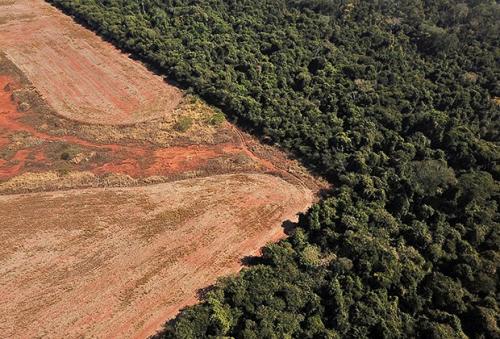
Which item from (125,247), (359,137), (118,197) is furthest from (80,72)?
(359,137)

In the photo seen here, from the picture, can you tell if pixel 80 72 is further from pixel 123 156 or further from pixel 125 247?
pixel 125 247

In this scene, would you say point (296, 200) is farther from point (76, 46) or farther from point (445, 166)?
point (76, 46)

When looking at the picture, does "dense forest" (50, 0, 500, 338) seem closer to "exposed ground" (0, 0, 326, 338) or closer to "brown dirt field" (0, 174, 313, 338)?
"exposed ground" (0, 0, 326, 338)

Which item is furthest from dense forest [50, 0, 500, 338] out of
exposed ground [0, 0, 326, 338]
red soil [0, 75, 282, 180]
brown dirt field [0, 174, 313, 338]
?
red soil [0, 75, 282, 180]

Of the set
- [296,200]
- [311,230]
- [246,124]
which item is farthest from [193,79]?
[311,230]

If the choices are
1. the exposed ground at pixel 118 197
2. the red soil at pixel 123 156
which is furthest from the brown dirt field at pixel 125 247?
the red soil at pixel 123 156

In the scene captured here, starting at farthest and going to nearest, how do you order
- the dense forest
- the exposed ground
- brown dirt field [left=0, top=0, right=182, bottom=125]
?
1. brown dirt field [left=0, top=0, right=182, bottom=125]
2. the exposed ground
3. the dense forest
